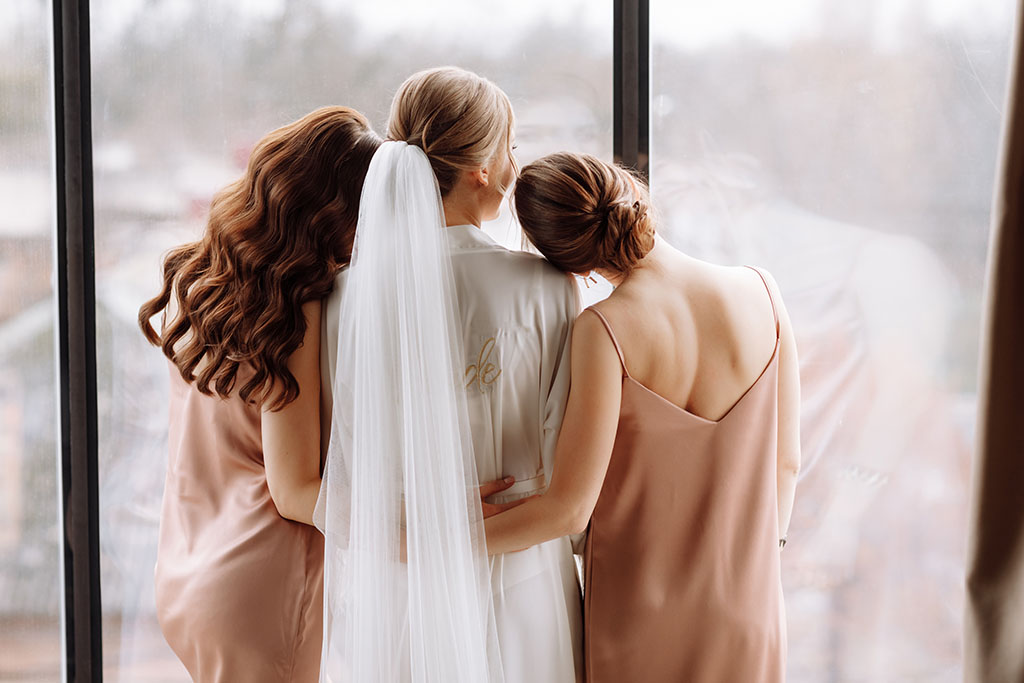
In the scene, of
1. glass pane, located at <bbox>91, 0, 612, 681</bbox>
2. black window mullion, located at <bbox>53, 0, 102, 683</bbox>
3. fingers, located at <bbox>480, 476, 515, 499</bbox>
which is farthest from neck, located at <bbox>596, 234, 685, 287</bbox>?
black window mullion, located at <bbox>53, 0, 102, 683</bbox>

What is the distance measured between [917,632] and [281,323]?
5.18 ft

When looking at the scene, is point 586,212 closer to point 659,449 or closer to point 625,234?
point 625,234

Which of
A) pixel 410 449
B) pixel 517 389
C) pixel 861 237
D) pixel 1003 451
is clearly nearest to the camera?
pixel 1003 451

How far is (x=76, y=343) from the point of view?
1952 mm

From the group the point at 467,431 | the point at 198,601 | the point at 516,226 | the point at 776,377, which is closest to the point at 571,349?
the point at 467,431

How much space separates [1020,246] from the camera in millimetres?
1068

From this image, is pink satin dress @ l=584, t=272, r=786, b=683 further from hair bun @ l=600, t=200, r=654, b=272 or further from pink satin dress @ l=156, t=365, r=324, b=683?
pink satin dress @ l=156, t=365, r=324, b=683

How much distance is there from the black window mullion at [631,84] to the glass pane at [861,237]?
34mm

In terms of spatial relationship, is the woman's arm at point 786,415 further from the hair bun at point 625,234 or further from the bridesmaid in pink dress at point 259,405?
the bridesmaid in pink dress at point 259,405

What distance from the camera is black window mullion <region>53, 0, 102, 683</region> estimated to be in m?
1.92

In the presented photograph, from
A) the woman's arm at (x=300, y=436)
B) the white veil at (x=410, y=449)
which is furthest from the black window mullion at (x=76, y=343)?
the white veil at (x=410, y=449)

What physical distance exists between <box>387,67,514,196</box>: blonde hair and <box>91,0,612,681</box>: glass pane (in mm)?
604

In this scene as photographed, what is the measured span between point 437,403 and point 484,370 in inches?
4.6

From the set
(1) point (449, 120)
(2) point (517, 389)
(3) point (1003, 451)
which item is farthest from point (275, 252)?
(3) point (1003, 451)
